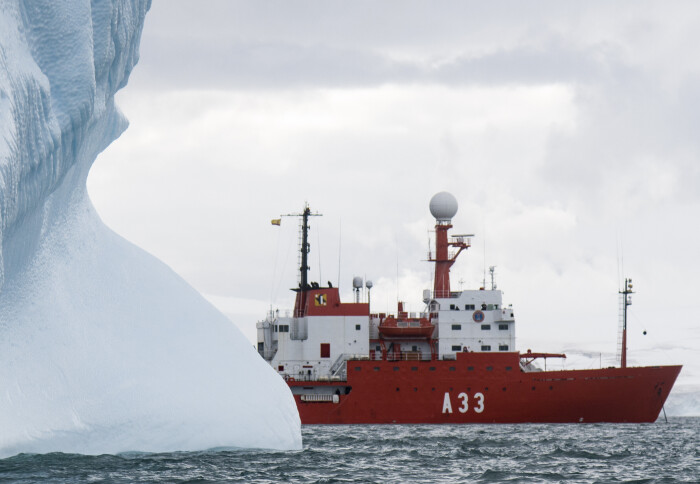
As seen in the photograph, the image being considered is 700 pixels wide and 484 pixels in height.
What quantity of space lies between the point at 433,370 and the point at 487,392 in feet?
5.99

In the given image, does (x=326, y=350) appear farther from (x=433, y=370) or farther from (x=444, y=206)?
(x=444, y=206)

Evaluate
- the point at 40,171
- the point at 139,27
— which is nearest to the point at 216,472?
the point at 40,171

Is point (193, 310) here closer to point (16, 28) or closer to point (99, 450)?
point (99, 450)

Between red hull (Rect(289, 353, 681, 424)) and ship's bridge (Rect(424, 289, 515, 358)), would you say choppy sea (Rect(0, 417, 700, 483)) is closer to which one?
red hull (Rect(289, 353, 681, 424))

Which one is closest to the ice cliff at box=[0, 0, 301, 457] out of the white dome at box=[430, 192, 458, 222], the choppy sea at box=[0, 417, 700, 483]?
the choppy sea at box=[0, 417, 700, 483]

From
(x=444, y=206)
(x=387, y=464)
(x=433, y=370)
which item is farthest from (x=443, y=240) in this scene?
(x=387, y=464)

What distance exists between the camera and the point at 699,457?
16750 millimetres

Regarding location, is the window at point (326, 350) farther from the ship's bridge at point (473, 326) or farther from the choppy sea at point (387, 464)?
the choppy sea at point (387, 464)

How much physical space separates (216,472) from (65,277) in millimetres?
2908

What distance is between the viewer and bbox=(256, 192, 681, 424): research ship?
32.3 meters

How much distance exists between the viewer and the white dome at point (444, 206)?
3712 centimetres

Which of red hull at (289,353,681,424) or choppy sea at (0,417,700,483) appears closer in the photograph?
choppy sea at (0,417,700,483)

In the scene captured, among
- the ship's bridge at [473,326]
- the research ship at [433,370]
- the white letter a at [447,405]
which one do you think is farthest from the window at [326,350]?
the white letter a at [447,405]

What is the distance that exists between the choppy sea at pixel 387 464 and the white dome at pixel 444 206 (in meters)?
18.5
